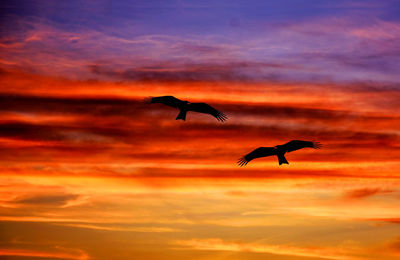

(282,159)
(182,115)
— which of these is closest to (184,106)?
(182,115)

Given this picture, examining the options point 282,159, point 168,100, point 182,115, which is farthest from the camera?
point 282,159

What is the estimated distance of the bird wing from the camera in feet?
130

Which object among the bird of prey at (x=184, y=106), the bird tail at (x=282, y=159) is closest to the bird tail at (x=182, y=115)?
the bird of prey at (x=184, y=106)

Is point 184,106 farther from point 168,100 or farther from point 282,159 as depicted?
point 282,159

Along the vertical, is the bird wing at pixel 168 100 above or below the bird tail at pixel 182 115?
above

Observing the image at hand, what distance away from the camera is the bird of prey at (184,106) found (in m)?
39.7

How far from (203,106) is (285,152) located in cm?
694

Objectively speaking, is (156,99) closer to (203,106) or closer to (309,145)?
(203,106)

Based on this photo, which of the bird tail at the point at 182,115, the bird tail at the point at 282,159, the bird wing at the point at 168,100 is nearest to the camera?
the bird wing at the point at 168,100

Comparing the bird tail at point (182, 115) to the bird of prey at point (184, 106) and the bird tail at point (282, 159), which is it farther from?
the bird tail at point (282, 159)

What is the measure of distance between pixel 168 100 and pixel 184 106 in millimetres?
1206

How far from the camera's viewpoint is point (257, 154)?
147 feet

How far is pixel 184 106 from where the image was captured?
40406mm

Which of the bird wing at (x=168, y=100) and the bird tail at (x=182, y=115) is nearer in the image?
the bird wing at (x=168, y=100)
